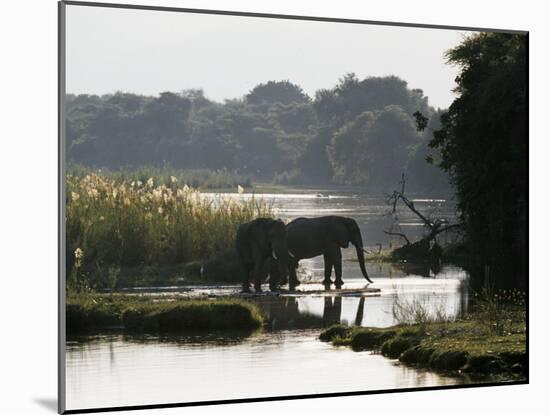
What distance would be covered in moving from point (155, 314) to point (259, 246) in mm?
970

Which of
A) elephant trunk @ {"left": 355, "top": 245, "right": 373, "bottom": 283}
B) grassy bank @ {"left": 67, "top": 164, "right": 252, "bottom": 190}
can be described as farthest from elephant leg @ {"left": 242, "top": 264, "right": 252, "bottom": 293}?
elephant trunk @ {"left": 355, "top": 245, "right": 373, "bottom": 283}

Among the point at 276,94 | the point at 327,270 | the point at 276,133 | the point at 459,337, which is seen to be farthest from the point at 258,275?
the point at 459,337

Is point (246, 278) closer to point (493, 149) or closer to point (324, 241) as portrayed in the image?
point (324, 241)

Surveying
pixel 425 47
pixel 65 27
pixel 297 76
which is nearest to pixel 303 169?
pixel 297 76

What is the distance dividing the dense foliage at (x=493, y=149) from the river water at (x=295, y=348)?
29 cm

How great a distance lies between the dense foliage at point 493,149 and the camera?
36.1 feet

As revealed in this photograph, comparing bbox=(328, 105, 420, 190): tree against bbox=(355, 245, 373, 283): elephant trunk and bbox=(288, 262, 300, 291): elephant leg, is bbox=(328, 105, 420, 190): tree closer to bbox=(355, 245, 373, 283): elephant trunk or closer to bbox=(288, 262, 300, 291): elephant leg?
bbox=(355, 245, 373, 283): elephant trunk

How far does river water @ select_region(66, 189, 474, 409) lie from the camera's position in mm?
9625

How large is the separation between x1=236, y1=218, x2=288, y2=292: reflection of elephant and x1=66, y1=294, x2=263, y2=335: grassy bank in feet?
0.75

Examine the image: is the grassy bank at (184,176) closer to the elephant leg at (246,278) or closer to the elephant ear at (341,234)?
the elephant leg at (246,278)

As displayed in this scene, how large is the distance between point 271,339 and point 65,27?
105 inches

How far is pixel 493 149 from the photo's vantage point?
435 inches

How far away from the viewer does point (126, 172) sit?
9.98m

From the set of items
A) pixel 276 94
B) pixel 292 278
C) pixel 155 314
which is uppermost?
pixel 276 94
